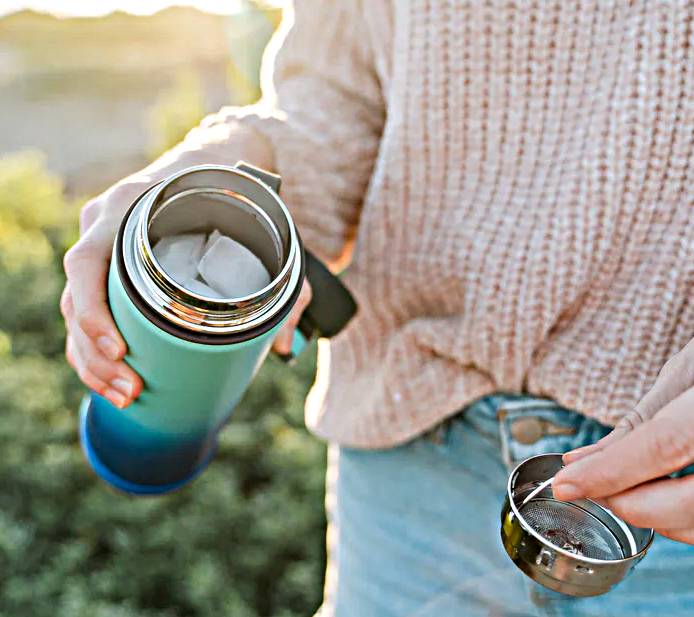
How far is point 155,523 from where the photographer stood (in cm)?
165

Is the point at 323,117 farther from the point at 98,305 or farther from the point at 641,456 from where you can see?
the point at 641,456

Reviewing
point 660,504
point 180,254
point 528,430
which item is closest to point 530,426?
point 528,430

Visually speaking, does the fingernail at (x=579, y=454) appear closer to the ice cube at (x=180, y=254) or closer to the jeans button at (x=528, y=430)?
the jeans button at (x=528, y=430)

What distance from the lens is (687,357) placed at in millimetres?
558

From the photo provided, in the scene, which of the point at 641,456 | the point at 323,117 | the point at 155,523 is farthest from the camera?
the point at 155,523

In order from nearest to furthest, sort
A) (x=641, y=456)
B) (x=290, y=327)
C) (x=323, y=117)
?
(x=641, y=456), (x=290, y=327), (x=323, y=117)

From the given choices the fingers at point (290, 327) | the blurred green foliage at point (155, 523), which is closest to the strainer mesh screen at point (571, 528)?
the fingers at point (290, 327)

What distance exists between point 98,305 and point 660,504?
0.41 metres

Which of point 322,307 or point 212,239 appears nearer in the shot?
point 212,239

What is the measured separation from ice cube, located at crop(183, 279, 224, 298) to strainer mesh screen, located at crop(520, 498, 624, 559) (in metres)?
0.27

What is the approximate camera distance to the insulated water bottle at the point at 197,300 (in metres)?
0.58

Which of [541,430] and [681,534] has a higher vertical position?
[681,534]

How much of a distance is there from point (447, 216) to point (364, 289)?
0.41 ft

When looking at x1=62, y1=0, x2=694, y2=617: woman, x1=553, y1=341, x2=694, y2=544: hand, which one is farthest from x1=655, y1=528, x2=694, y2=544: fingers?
x1=62, y1=0, x2=694, y2=617: woman
